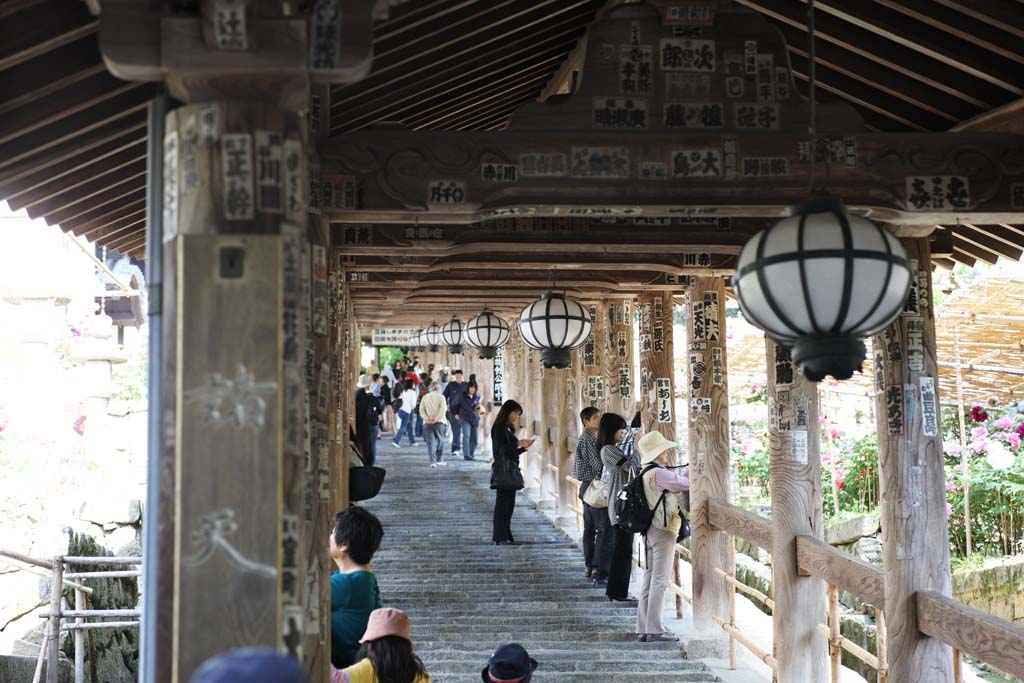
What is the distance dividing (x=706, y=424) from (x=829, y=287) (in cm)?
595

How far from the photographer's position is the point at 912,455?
586cm

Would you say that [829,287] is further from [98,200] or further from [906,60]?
[98,200]

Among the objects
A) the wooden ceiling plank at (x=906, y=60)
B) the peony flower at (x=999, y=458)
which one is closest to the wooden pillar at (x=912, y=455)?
the wooden ceiling plank at (x=906, y=60)

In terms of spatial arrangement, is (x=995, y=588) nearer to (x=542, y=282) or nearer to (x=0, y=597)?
(x=542, y=282)

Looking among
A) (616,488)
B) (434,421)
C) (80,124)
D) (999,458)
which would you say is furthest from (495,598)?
(434,421)

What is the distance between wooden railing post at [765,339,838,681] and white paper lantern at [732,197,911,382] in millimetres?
3999

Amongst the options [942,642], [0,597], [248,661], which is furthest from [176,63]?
[0,597]

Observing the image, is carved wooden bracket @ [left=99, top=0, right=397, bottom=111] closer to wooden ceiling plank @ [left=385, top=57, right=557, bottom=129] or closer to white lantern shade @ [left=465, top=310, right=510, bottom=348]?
wooden ceiling plank @ [left=385, top=57, right=557, bottom=129]

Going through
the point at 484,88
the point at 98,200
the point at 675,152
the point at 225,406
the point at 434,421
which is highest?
the point at 484,88

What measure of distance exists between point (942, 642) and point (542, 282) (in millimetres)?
6583

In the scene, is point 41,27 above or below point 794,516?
above

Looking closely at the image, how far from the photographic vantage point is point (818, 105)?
483cm

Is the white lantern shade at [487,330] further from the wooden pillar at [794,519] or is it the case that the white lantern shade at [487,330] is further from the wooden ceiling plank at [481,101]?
the wooden pillar at [794,519]

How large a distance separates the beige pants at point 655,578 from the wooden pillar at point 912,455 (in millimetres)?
3099
